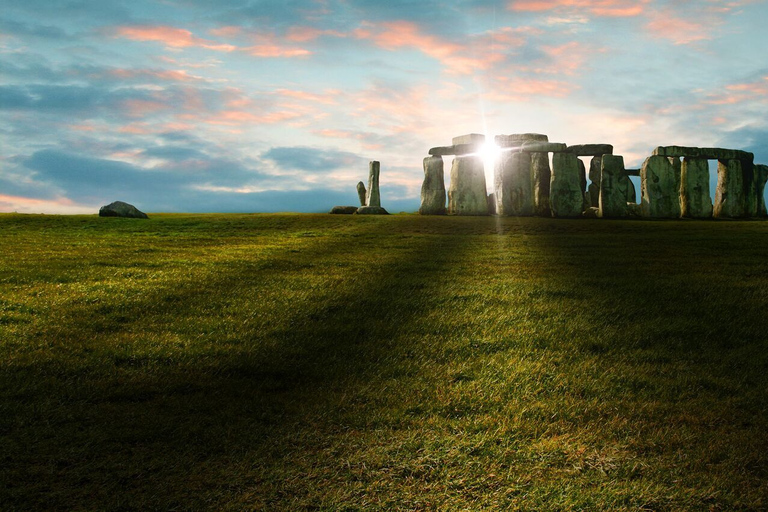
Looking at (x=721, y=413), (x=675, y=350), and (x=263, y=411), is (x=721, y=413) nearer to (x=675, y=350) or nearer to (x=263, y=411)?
(x=675, y=350)

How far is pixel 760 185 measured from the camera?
23391mm

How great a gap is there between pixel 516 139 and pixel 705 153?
23.9 feet

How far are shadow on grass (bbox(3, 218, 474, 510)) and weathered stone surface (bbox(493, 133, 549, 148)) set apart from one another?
15.4 meters

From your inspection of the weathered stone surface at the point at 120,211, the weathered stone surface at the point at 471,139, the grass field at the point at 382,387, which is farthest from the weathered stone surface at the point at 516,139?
the weathered stone surface at the point at 120,211

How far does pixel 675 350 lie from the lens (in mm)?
5805

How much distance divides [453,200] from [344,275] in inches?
517

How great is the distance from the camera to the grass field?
330 centimetres

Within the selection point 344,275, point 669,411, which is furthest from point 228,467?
point 344,275

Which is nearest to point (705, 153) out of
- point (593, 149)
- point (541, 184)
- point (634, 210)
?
point (634, 210)

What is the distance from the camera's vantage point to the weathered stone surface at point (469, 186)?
21.5m

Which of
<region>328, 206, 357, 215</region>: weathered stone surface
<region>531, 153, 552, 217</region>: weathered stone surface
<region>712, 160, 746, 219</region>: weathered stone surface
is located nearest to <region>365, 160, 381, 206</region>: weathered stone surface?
<region>328, 206, 357, 215</region>: weathered stone surface

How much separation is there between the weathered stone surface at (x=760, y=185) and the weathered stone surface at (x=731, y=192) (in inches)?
43.3

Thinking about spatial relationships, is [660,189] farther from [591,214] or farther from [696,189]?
[591,214]

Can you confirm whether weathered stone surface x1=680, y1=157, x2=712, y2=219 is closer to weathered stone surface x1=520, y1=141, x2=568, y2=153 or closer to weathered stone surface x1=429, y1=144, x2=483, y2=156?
weathered stone surface x1=520, y1=141, x2=568, y2=153
